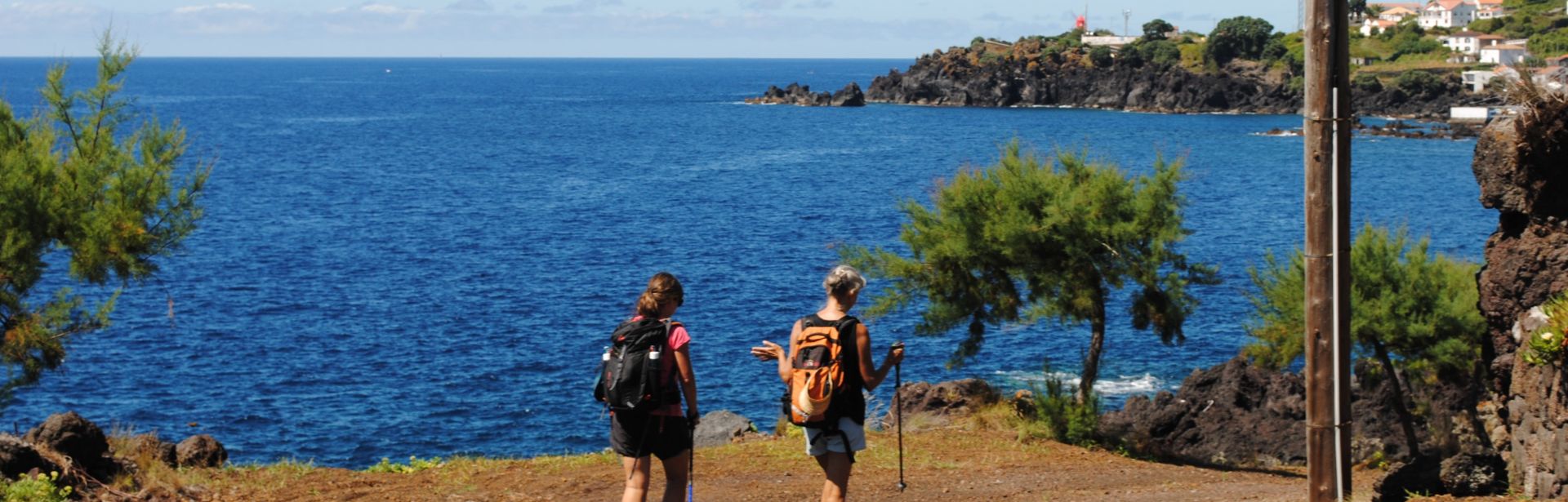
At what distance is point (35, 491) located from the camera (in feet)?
36.0

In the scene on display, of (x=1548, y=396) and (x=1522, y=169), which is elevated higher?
(x=1522, y=169)

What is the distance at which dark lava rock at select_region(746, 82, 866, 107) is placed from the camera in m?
178

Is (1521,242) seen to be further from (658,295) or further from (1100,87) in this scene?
(1100,87)

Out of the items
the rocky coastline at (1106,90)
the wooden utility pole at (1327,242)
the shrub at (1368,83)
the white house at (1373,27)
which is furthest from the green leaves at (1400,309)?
the white house at (1373,27)

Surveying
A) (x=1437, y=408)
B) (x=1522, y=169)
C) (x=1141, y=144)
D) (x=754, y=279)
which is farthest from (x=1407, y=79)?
(x=1522, y=169)

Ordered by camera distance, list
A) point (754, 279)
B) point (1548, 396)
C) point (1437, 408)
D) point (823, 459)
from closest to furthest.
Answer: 1. point (823, 459)
2. point (1548, 396)
3. point (1437, 408)
4. point (754, 279)

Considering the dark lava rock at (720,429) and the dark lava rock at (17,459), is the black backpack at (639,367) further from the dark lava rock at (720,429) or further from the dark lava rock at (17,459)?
the dark lava rock at (720,429)

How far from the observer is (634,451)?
9.26m

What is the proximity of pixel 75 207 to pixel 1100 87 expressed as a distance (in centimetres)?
15860

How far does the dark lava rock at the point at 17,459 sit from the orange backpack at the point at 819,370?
7105mm

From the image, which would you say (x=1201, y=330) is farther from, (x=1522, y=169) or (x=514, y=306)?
(x=1522, y=169)

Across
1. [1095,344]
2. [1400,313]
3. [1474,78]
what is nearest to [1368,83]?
[1474,78]

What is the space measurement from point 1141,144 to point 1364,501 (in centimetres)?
10015

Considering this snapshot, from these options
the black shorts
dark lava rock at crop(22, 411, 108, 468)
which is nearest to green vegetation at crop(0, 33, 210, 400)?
dark lava rock at crop(22, 411, 108, 468)
